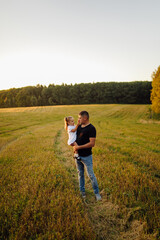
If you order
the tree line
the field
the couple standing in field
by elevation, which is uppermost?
the tree line

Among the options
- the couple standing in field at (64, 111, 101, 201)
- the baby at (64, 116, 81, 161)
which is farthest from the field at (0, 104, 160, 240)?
the baby at (64, 116, 81, 161)

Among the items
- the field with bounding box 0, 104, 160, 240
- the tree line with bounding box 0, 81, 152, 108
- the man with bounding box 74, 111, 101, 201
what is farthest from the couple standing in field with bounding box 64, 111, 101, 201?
the tree line with bounding box 0, 81, 152, 108

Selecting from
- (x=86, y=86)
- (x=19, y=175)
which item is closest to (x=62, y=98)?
(x=86, y=86)

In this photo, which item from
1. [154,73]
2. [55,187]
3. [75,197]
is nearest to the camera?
[75,197]

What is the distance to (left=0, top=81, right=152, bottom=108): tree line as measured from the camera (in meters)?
78.9

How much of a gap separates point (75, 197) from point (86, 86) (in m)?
87.5

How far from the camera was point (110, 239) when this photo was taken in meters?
2.76

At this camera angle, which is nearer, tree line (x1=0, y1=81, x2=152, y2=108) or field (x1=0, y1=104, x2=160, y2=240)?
field (x1=0, y1=104, x2=160, y2=240)

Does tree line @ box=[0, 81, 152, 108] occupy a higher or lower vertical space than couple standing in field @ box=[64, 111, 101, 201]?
higher

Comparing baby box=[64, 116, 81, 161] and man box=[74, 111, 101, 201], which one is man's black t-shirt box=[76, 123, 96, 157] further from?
baby box=[64, 116, 81, 161]

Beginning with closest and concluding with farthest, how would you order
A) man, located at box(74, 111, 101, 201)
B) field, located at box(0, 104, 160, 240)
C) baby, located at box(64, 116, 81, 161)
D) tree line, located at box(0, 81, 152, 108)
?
field, located at box(0, 104, 160, 240)
man, located at box(74, 111, 101, 201)
baby, located at box(64, 116, 81, 161)
tree line, located at box(0, 81, 152, 108)

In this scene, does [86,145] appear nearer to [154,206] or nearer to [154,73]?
[154,206]

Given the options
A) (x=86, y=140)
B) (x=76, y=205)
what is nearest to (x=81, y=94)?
(x=86, y=140)

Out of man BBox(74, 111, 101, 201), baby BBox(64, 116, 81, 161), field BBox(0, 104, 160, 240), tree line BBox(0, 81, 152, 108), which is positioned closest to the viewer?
field BBox(0, 104, 160, 240)
